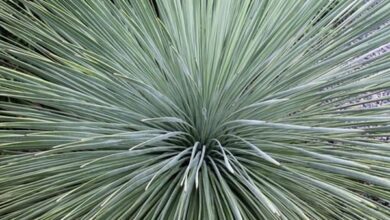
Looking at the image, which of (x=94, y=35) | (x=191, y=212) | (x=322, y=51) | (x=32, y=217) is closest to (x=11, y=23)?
(x=94, y=35)

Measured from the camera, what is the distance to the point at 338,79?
0.89 m

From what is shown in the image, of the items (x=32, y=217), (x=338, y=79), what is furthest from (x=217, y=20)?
(x=32, y=217)

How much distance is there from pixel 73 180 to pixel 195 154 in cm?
24

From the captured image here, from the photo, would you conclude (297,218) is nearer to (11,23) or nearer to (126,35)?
(126,35)

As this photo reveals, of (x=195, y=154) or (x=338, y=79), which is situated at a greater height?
(x=338, y=79)

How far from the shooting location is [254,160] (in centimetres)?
94

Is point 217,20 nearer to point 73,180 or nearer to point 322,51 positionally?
point 322,51

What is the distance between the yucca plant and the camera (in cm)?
88

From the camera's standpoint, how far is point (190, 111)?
3.20ft

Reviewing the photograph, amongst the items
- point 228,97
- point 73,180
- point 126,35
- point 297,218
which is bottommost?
point 297,218

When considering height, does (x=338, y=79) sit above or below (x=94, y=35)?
below

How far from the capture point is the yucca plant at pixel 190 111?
2.88ft

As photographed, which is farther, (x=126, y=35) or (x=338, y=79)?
(x=126, y=35)

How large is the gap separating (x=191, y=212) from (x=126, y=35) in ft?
1.27
